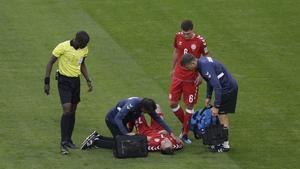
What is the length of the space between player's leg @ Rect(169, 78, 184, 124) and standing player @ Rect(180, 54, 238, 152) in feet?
2.43

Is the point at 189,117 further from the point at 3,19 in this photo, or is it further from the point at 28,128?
the point at 3,19

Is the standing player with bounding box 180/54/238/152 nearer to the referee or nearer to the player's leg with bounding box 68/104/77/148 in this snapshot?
the referee

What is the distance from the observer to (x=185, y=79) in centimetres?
1764

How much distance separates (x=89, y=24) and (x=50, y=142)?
25.3 ft

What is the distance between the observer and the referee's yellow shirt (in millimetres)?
16797

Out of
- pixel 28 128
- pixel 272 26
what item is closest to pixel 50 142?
pixel 28 128

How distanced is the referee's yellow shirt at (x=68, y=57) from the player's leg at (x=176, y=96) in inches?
76.6

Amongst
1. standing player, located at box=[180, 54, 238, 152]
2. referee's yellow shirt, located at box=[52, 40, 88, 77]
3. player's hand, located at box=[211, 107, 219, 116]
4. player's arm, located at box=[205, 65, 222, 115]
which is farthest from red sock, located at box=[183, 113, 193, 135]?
referee's yellow shirt, located at box=[52, 40, 88, 77]

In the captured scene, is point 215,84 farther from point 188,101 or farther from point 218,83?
point 188,101

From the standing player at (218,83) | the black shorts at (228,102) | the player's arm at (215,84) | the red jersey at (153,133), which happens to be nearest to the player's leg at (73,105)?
the red jersey at (153,133)

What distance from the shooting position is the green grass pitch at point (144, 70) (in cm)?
1681

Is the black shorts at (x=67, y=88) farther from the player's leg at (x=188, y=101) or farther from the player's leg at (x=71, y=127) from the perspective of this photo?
the player's leg at (x=188, y=101)

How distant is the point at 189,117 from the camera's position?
58.3 ft

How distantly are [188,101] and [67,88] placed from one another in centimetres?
240
